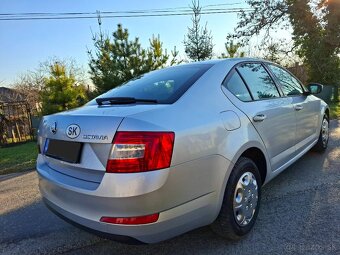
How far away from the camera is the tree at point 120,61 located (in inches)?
484

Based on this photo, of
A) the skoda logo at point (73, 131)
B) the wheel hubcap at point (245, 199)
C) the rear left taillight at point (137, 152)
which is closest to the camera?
the rear left taillight at point (137, 152)

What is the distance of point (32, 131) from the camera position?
1420 centimetres

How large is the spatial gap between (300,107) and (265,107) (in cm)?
106

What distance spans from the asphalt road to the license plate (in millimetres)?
933

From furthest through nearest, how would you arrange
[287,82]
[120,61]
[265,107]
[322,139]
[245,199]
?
[120,61] < [322,139] < [287,82] < [265,107] < [245,199]

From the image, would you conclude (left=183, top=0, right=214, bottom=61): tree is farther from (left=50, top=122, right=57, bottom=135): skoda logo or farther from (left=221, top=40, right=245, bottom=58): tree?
(left=50, top=122, right=57, bottom=135): skoda logo

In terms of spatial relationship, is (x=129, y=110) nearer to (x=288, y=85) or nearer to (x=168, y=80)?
(x=168, y=80)

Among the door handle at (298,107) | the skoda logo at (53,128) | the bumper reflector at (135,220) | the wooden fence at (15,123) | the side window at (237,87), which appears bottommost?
the wooden fence at (15,123)

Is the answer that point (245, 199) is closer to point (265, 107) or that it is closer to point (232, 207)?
point (232, 207)

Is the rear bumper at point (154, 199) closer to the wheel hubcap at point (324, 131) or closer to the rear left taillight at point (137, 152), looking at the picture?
the rear left taillight at point (137, 152)

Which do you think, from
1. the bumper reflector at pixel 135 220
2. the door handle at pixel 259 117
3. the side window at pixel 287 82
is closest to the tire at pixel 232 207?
the door handle at pixel 259 117

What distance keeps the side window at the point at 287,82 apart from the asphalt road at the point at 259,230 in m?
1.15

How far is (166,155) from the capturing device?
2164 mm

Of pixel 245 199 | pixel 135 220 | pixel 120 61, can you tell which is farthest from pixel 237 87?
pixel 120 61
